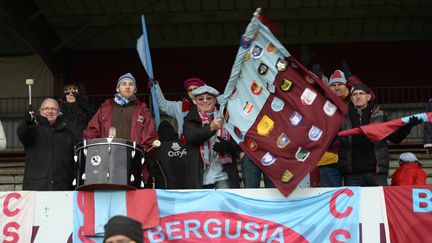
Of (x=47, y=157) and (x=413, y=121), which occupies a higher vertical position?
(x=413, y=121)

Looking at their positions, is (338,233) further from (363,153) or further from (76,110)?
(76,110)

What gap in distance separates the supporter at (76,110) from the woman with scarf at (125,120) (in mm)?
768

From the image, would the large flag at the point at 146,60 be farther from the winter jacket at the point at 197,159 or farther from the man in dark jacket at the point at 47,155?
the man in dark jacket at the point at 47,155

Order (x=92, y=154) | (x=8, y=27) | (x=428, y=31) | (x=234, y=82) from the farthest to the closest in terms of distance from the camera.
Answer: (x=428, y=31) < (x=8, y=27) < (x=234, y=82) < (x=92, y=154)

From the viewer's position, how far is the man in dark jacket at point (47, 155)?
8.41 m

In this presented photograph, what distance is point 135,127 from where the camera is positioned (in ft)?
28.2

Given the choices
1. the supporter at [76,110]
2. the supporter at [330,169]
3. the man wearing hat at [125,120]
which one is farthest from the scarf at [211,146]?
the supporter at [76,110]

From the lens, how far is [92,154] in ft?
25.4

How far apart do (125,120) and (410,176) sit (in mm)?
3290

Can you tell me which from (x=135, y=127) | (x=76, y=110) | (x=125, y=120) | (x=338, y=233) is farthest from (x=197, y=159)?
(x=76, y=110)

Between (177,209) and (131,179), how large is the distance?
0.57m

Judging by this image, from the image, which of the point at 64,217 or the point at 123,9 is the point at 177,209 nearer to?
the point at 64,217

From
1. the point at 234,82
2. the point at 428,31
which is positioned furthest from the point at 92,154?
the point at 428,31

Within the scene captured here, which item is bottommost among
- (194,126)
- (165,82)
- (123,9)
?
(194,126)
